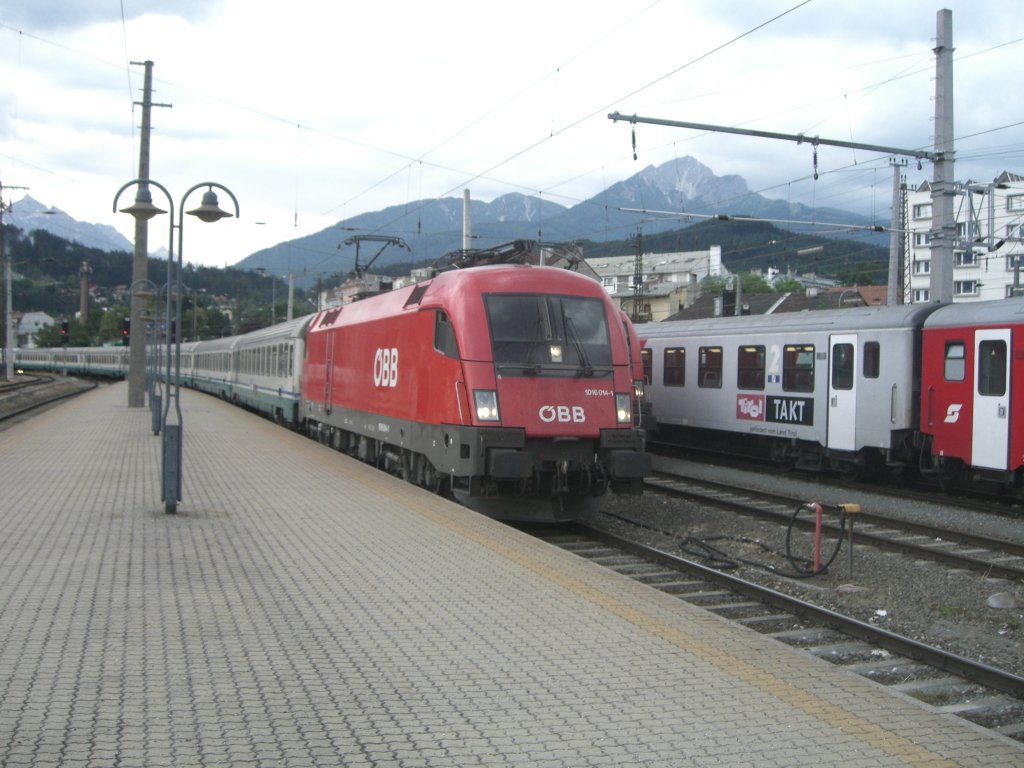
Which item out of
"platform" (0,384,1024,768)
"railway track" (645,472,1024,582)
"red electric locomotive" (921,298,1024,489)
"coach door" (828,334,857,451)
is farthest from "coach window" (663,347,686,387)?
"platform" (0,384,1024,768)

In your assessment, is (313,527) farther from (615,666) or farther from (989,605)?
(989,605)

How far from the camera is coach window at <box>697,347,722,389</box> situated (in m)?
20.5

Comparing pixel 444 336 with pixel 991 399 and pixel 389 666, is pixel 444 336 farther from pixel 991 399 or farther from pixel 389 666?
pixel 991 399

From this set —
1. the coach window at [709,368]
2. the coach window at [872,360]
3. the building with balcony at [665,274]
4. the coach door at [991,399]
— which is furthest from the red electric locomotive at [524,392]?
the building with balcony at [665,274]

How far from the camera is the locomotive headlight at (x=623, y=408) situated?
39.5 ft

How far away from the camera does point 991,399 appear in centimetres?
→ 1424

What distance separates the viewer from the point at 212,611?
707cm

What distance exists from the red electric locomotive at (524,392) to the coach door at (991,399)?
5581mm

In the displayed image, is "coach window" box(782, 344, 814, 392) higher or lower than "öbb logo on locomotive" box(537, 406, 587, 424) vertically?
higher

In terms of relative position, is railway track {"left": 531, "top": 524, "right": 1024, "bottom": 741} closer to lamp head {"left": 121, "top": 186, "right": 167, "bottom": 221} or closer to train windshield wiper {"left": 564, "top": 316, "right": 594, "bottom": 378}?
train windshield wiper {"left": 564, "top": 316, "right": 594, "bottom": 378}

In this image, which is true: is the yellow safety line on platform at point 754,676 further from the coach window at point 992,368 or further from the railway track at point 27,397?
the railway track at point 27,397

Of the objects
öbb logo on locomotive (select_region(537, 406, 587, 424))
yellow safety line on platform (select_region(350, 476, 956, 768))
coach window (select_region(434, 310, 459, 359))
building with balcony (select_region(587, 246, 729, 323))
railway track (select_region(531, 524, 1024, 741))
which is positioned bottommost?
railway track (select_region(531, 524, 1024, 741))

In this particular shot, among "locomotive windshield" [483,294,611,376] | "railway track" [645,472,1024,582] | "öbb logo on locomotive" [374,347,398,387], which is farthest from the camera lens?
"öbb logo on locomotive" [374,347,398,387]

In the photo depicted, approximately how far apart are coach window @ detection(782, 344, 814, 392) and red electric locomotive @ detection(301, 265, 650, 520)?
20.8 ft
